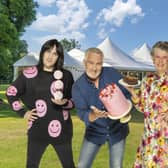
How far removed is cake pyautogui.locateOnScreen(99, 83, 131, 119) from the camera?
4.05m

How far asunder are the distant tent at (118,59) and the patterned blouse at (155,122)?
24.0 metres

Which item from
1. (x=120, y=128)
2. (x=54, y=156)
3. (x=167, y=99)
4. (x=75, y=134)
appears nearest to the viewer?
(x=167, y=99)

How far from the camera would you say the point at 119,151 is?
4449mm

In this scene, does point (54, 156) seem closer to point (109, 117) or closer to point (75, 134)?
point (75, 134)

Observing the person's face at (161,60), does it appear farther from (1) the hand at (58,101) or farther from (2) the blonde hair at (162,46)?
(1) the hand at (58,101)

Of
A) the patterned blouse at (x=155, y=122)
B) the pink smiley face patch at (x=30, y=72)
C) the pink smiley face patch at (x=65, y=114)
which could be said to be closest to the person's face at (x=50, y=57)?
the pink smiley face patch at (x=30, y=72)

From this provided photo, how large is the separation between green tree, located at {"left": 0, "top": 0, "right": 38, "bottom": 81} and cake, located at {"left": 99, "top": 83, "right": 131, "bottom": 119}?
20.7m

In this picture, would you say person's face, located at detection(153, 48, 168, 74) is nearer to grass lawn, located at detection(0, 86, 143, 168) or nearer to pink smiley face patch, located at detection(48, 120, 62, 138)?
pink smiley face patch, located at detection(48, 120, 62, 138)

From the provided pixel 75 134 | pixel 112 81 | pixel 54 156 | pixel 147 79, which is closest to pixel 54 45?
pixel 112 81

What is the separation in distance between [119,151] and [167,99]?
0.79 metres

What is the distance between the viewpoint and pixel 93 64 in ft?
14.0

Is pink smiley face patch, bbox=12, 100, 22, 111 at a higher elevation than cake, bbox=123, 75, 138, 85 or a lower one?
lower

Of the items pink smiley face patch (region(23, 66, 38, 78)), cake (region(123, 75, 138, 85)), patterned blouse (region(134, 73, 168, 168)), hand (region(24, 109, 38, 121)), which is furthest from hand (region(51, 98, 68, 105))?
patterned blouse (region(134, 73, 168, 168))

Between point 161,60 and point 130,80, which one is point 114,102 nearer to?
point 130,80
